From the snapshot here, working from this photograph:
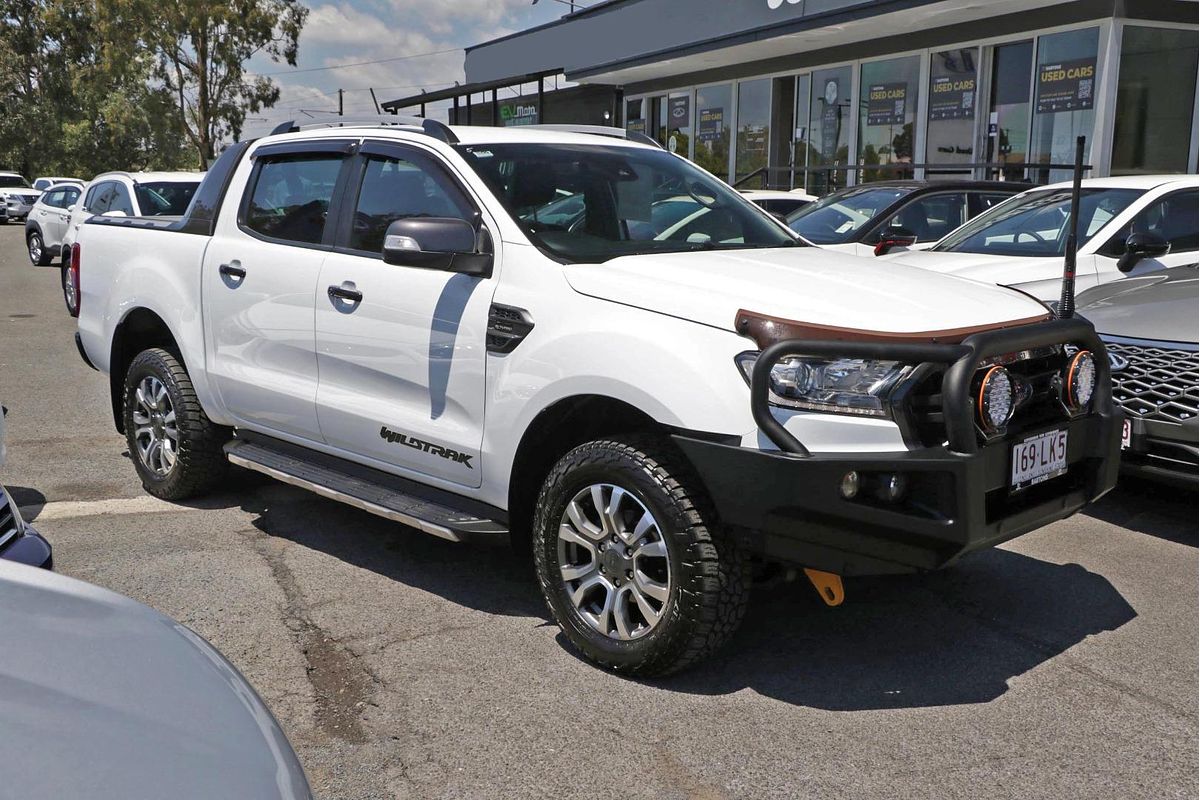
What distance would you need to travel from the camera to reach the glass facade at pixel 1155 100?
14812 mm

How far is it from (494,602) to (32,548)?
5.61 feet

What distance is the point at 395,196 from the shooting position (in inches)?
185

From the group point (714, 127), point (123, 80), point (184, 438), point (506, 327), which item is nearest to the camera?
point (506, 327)

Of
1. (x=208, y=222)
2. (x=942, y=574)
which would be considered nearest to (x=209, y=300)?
(x=208, y=222)

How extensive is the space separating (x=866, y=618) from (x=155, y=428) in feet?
12.0

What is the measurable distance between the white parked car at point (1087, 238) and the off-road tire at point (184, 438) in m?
4.55

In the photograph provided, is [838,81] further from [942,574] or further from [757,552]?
[757,552]

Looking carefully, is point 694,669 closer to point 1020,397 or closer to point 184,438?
point 1020,397

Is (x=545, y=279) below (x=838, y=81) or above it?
below

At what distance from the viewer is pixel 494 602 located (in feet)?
14.7

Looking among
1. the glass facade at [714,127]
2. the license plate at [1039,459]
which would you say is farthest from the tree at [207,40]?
the license plate at [1039,459]

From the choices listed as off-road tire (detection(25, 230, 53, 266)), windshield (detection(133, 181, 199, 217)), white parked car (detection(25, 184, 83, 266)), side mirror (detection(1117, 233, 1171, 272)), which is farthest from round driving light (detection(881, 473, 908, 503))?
off-road tire (detection(25, 230, 53, 266))

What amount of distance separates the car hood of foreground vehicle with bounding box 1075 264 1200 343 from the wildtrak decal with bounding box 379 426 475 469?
11.0ft

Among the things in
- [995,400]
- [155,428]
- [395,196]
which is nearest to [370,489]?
[395,196]
